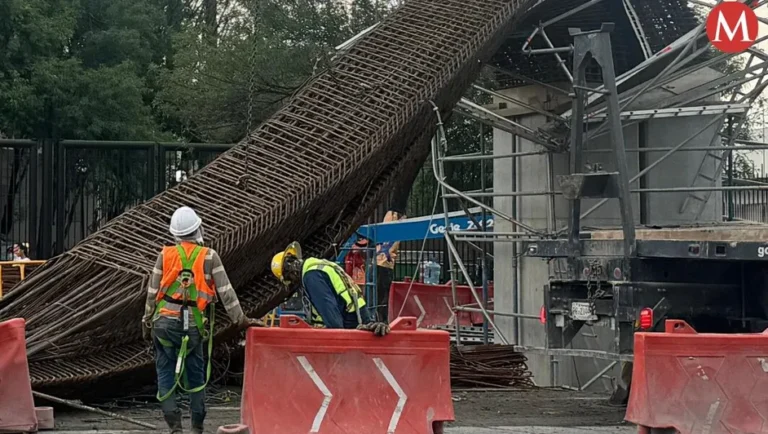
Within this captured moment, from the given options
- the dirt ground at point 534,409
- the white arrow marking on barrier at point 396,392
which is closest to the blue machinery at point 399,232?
the dirt ground at point 534,409

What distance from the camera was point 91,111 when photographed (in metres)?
30.5

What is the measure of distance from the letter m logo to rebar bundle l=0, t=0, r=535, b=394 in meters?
2.08

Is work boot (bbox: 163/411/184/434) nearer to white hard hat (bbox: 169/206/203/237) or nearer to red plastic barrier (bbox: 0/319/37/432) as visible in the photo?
red plastic barrier (bbox: 0/319/37/432)

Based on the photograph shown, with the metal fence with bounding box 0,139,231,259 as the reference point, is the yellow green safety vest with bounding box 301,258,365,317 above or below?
below

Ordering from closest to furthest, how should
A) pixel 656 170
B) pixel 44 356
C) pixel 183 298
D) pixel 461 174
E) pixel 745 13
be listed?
pixel 183 298 → pixel 44 356 → pixel 745 13 → pixel 656 170 → pixel 461 174

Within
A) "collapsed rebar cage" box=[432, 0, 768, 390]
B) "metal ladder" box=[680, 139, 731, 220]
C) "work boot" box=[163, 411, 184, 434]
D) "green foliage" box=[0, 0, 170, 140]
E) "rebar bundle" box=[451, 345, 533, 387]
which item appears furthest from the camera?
"green foliage" box=[0, 0, 170, 140]

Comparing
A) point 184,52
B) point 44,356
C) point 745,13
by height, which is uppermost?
point 184,52

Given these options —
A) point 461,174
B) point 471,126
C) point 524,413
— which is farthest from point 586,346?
point 471,126

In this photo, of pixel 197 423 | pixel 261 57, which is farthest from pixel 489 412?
pixel 261 57

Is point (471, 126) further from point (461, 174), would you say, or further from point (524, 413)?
point (524, 413)

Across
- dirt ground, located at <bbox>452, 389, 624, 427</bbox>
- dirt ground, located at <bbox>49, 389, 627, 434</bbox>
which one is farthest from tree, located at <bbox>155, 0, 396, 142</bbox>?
dirt ground, located at <bbox>49, 389, 627, 434</bbox>

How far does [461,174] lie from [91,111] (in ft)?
35.0

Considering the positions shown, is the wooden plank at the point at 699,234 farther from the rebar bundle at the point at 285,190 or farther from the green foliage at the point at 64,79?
the green foliage at the point at 64,79

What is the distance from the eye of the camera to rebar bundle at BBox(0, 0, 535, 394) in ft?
35.0
